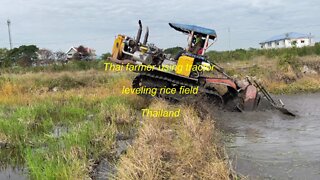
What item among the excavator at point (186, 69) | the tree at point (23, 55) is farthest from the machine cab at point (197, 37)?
the tree at point (23, 55)

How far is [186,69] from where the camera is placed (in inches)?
453

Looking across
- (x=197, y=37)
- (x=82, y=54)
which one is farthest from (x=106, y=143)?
(x=82, y=54)

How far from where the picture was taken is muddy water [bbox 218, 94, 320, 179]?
6127mm

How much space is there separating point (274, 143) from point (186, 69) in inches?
164

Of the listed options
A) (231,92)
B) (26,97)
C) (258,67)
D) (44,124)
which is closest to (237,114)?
(231,92)

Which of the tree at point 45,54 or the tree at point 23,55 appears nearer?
the tree at point 23,55

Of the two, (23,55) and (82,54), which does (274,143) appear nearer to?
(23,55)

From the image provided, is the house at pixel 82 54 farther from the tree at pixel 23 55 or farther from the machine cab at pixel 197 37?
the machine cab at pixel 197 37

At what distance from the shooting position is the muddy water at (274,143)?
20.1 ft

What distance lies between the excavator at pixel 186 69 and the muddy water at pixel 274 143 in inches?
26.4

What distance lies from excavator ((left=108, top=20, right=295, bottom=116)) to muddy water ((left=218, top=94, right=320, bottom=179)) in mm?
670

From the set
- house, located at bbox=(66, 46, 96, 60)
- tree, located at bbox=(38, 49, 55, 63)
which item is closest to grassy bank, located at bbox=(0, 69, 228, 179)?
house, located at bbox=(66, 46, 96, 60)

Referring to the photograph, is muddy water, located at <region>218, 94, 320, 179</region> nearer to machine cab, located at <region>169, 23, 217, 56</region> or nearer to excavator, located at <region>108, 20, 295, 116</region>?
excavator, located at <region>108, 20, 295, 116</region>

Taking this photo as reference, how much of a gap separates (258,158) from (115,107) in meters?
4.67
